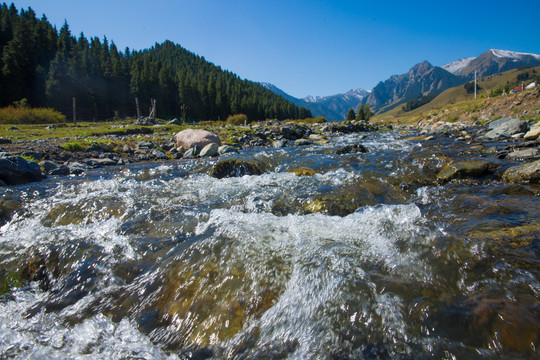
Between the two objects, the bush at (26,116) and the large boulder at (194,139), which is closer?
the large boulder at (194,139)

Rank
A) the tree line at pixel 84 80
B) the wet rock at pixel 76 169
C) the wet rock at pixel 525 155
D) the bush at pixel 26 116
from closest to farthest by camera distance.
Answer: the wet rock at pixel 525 155, the wet rock at pixel 76 169, the bush at pixel 26 116, the tree line at pixel 84 80

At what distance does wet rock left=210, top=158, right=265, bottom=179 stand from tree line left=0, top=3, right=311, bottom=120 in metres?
40.0

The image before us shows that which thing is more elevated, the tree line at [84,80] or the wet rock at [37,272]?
the tree line at [84,80]

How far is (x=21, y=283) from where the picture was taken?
10.8 ft

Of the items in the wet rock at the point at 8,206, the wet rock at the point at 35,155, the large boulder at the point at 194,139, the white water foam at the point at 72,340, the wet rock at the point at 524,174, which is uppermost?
the large boulder at the point at 194,139

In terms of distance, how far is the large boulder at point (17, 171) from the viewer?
7457mm

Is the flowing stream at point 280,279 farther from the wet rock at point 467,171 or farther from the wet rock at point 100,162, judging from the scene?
the wet rock at point 100,162

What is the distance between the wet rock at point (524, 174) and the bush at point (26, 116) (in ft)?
133

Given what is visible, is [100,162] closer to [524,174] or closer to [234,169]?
[234,169]

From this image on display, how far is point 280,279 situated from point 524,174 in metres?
6.48

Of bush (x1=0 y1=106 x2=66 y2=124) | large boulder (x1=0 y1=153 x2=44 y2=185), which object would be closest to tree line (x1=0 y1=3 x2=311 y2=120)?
bush (x1=0 y1=106 x2=66 y2=124)

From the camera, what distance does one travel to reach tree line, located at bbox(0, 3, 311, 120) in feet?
156

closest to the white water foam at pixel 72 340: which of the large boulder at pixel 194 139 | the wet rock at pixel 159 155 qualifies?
the wet rock at pixel 159 155

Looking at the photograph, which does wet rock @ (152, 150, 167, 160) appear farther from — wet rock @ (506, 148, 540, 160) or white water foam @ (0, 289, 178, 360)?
wet rock @ (506, 148, 540, 160)
